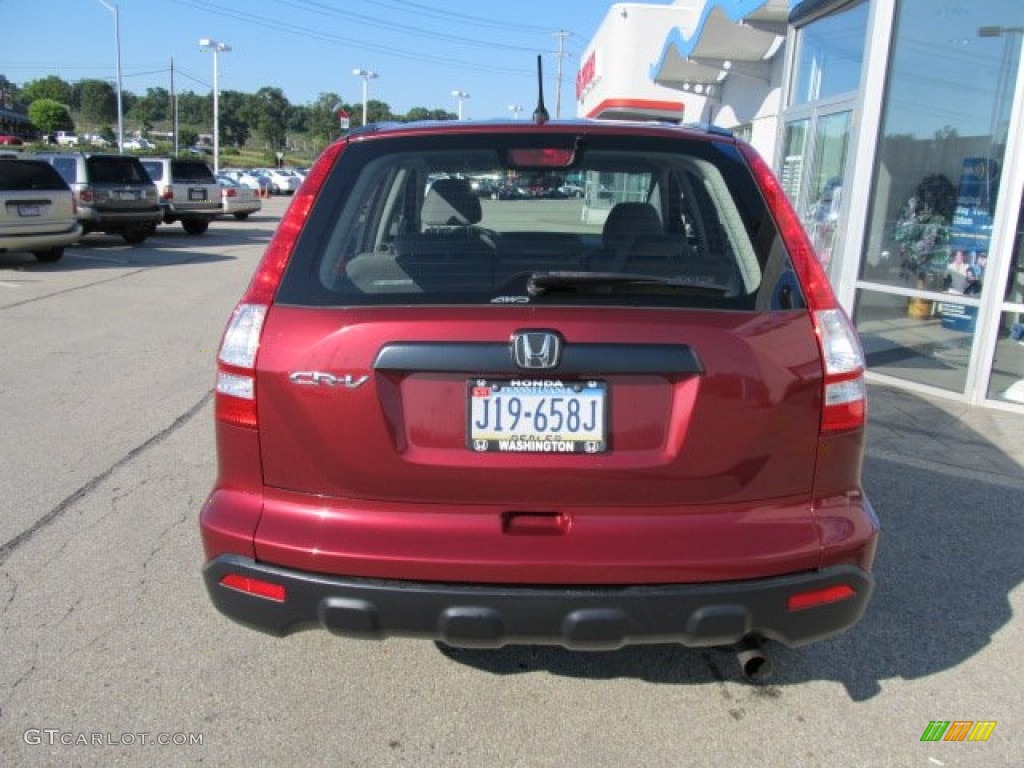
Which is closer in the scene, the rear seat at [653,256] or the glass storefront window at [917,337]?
the rear seat at [653,256]

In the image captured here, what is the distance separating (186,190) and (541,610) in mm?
21136

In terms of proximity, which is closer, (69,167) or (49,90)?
(69,167)

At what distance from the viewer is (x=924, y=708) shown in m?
2.72

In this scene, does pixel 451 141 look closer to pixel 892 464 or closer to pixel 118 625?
pixel 118 625

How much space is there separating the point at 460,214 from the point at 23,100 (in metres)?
153

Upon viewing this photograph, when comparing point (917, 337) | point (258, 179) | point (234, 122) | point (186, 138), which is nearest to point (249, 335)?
point (917, 337)

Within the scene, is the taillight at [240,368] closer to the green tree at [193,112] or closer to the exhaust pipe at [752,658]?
the exhaust pipe at [752,658]

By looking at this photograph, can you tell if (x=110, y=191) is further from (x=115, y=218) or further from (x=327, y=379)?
(x=327, y=379)

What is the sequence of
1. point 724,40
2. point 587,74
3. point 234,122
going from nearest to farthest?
point 724,40 → point 587,74 → point 234,122

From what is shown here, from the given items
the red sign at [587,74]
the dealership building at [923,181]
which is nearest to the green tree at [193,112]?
the red sign at [587,74]

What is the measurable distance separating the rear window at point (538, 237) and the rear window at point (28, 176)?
13.2 meters

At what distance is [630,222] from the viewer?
275 cm

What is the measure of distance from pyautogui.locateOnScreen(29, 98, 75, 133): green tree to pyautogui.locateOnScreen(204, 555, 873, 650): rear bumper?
114 m

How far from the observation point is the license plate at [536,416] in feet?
7.22
